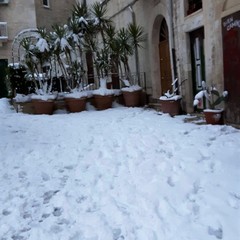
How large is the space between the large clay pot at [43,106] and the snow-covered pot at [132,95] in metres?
2.26

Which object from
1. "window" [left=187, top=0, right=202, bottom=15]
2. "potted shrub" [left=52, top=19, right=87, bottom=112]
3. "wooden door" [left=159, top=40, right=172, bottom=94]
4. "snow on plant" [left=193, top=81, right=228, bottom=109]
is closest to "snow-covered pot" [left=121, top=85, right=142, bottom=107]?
"wooden door" [left=159, top=40, right=172, bottom=94]

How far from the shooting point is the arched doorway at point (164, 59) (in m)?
11.0

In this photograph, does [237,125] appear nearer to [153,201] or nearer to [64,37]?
[153,201]

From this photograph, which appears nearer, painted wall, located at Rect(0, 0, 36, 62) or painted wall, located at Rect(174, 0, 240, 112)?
painted wall, located at Rect(174, 0, 240, 112)

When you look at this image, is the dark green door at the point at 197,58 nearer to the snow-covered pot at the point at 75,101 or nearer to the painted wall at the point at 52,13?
the snow-covered pot at the point at 75,101

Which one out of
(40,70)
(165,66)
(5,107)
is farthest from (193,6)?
(5,107)

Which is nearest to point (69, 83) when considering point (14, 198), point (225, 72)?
point (225, 72)

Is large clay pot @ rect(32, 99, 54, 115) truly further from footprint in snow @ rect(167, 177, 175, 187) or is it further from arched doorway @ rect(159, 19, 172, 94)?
footprint in snow @ rect(167, 177, 175, 187)

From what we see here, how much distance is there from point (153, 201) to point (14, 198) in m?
1.53

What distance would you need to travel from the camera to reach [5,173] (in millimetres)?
4816

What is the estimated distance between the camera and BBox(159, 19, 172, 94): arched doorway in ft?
36.0

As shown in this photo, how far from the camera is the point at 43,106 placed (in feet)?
35.2

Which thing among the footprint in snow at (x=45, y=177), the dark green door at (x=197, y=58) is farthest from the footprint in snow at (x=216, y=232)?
the dark green door at (x=197, y=58)

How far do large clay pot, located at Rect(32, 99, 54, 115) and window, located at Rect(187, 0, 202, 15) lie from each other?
470 cm
